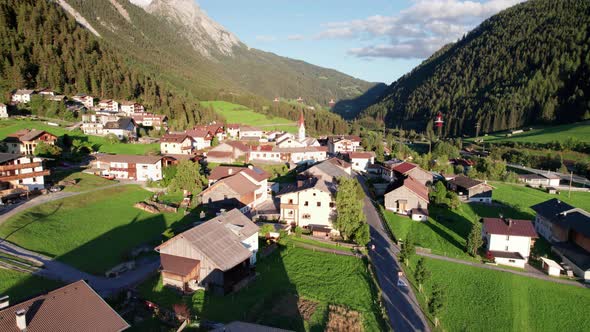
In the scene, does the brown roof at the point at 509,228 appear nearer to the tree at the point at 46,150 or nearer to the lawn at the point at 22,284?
the lawn at the point at 22,284

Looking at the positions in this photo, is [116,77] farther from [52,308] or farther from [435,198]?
[52,308]

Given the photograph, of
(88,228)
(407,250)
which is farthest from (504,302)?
(88,228)

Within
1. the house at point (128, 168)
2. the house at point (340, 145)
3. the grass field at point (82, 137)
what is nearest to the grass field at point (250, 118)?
the house at point (340, 145)

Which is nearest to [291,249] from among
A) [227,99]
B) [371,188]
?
[371,188]

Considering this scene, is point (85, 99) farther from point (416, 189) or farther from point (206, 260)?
point (206, 260)

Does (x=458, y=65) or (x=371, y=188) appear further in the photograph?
(x=458, y=65)

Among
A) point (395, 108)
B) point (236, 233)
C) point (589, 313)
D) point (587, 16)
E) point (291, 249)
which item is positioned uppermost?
point (587, 16)

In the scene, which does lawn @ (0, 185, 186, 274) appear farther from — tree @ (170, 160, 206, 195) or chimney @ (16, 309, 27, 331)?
chimney @ (16, 309, 27, 331)
